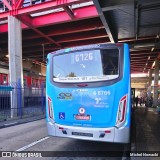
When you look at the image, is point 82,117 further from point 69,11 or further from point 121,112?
point 69,11

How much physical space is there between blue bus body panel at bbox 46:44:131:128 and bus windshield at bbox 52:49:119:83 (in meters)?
0.25

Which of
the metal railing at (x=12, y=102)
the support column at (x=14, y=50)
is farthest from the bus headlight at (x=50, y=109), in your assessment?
the support column at (x=14, y=50)

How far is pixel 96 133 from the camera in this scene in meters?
5.12

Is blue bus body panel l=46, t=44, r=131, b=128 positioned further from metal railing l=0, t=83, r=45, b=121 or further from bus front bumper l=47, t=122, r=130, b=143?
metal railing l=0, t=83, r=45, b=121

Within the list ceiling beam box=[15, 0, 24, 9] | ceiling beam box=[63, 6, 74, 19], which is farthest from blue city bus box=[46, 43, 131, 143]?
ceiling beam box=[15, 0, 24, 9]

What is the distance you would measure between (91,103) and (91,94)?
0.75ft

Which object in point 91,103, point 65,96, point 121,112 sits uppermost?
point 65,96

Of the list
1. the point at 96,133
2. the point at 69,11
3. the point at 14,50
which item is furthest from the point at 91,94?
the point at 14,50

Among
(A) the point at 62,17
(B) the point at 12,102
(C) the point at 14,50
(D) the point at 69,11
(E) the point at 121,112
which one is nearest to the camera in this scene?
(E) the point at 121,112

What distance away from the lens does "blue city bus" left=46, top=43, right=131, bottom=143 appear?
198 inches

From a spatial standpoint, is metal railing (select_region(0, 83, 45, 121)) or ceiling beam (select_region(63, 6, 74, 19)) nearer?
metal railing (select_region(0, 83, 45, 121))

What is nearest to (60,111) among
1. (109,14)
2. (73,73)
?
(73,73)

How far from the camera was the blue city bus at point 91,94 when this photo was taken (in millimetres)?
5031

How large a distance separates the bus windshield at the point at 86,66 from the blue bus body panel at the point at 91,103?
253 millimetres
